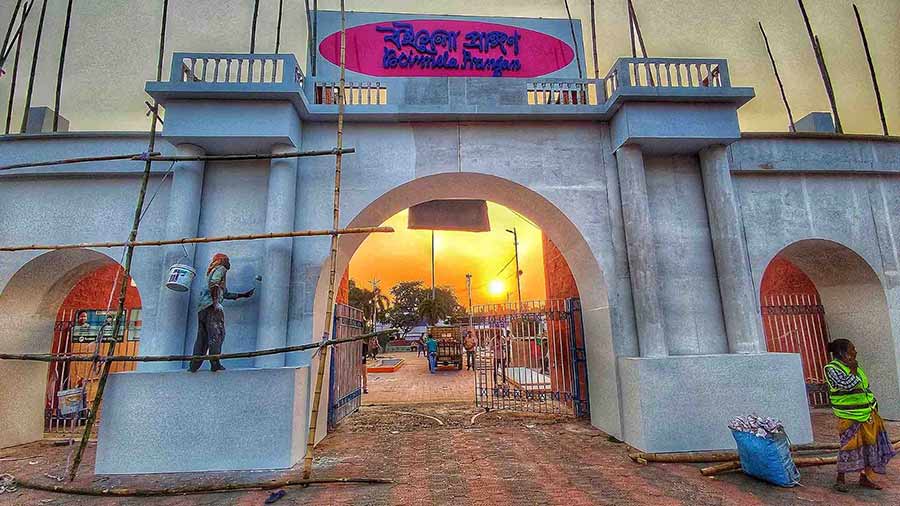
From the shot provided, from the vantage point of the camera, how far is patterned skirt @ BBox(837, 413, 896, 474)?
14.5 ft

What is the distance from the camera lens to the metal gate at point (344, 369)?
8.05 metres

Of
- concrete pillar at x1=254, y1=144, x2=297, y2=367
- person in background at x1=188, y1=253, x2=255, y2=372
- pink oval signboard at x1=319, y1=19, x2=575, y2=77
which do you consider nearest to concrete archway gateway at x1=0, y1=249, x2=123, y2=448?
person in background at x1=188, y1=253, x2=255, y2=372

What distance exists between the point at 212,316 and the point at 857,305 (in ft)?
39.6

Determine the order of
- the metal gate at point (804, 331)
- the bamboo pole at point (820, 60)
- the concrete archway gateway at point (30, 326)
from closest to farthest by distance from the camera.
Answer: the concrete archway gateway at point (30, 326) < the metal gate at point (804, 331) < the bamboo pole at point (820, 60)

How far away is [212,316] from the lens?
5.83 meters

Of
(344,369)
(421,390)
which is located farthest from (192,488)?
(421,390)

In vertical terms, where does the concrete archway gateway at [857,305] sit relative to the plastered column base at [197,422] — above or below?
above

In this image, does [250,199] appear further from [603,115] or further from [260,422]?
[603,115]

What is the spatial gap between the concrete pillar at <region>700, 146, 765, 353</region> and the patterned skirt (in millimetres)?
2143

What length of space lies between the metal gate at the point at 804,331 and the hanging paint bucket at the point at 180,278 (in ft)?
37.3

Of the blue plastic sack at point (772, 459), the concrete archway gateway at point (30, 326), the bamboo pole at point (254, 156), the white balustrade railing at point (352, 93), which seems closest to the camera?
the blue plastic sack at point (772, 459)

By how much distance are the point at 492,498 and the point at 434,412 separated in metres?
5.15

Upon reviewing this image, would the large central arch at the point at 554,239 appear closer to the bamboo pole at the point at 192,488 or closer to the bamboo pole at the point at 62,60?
the bamboo pole at the point at 192,488

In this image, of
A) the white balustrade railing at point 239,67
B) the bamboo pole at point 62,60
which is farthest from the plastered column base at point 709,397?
the bamboo pole at point 62,60
